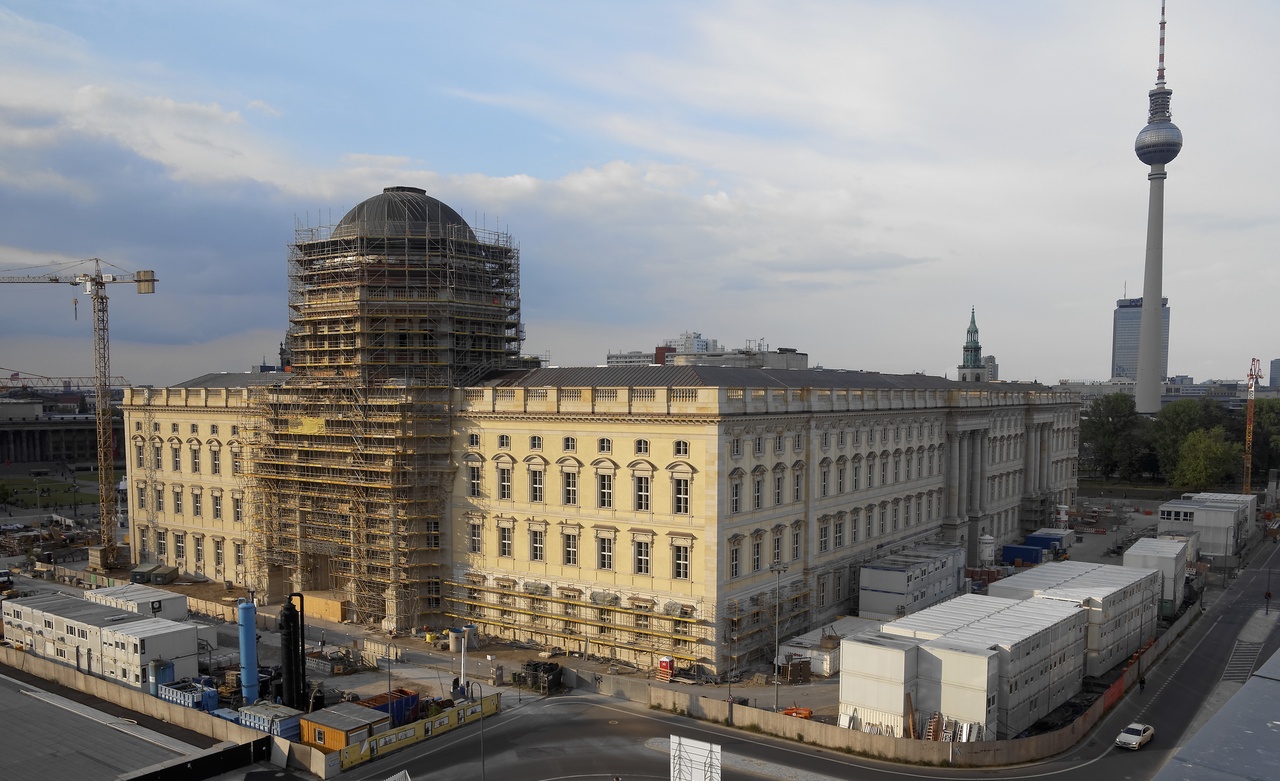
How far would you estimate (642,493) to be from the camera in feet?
179

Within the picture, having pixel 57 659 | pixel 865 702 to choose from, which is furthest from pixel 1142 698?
pixel 57 659

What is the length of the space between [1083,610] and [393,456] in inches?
1802

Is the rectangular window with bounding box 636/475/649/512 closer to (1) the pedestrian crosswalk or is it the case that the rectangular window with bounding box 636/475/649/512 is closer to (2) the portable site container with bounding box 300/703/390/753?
(2) the portable site container with bounding box 300/703/390/753

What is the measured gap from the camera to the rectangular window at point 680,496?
52.7 m

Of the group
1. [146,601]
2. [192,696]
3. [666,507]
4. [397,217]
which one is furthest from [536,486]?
[146,601]

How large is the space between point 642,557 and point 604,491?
16.4 ft

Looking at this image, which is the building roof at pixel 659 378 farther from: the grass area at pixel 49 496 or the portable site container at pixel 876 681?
the grass area at pixel 49 496

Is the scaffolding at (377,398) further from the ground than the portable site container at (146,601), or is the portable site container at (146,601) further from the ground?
the scaffolding at (377,398)

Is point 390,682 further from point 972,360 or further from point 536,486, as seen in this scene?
point 972,360

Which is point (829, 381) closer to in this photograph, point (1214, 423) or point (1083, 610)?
point (1083, 610)

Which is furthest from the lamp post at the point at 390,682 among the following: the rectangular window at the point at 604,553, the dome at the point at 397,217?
the dome at the point at 397,217

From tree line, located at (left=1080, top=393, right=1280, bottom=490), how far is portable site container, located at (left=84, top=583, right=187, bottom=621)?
452ft

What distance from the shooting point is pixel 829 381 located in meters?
75.6

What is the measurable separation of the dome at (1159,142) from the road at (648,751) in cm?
17736
